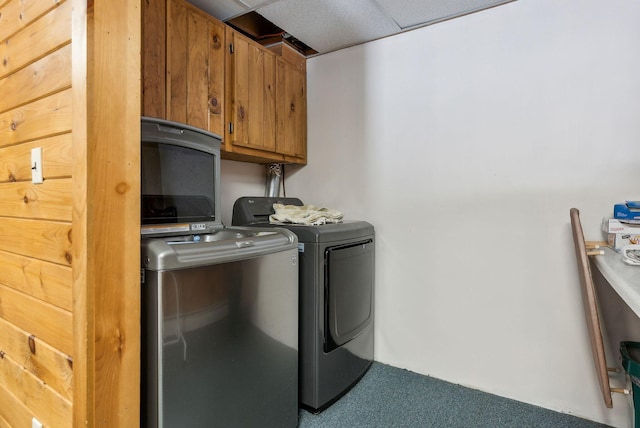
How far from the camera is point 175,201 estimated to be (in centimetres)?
142

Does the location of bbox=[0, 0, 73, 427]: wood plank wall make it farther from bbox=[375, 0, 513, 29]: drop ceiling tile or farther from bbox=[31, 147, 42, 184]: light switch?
bbox=[375, 0, 513, 29]: drop ceiling tile

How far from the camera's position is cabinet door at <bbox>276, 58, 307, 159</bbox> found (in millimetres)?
2285

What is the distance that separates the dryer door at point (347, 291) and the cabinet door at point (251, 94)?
0.89m

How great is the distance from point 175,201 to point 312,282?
0.79 metres

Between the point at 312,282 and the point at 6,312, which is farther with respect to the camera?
the point at 312,282

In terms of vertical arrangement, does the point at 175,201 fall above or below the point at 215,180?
below

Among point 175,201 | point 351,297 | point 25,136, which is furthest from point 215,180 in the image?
point 351,297

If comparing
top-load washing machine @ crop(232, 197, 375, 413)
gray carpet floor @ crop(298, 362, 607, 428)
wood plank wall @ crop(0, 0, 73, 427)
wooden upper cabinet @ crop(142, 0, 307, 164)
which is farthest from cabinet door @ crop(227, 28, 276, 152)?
gray carpet floor @ crop(298, 362, 607, 428)

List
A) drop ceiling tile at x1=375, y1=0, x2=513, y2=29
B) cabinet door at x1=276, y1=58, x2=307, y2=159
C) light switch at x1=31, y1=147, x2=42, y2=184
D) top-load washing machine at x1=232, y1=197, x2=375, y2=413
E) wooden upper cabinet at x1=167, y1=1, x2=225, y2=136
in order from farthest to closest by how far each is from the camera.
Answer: cabinet door at x1=276, y1=58, x2=307, y2=159 → drop ceiling tile at x1=375, y1=0, x2=513, y2=29 → top-load washing machine at x1=232, y1=197, x2=375, y2=413 → wooden upper cabinet at x1=167, y1=1, x2=225, y2=136 → light switch at x1=31, y1=147, x2=42, y2=184

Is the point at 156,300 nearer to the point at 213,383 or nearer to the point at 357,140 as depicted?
the point at 213,383

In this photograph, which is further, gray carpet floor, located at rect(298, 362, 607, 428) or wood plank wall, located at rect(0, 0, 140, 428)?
gray carpet floor, located at rect(298, 362, 607, 428)

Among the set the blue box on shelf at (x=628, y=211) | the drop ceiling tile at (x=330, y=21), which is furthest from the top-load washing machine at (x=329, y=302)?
the blue box on shelf at (x=628, y=211)

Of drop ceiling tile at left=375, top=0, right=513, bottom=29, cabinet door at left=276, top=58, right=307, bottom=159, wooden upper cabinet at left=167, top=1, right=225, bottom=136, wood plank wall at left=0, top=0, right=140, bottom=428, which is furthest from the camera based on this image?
cabinet door at left=276, top=58, right=307, bottom=159

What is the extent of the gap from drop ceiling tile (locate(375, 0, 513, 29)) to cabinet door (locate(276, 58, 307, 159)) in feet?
2.59
